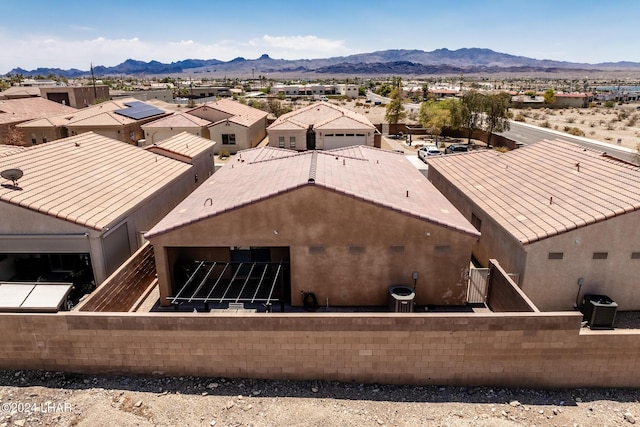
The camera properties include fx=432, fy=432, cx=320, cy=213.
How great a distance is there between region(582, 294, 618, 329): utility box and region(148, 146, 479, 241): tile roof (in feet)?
17.3

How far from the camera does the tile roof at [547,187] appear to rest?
54.5ft

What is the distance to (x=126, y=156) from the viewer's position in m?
26.0

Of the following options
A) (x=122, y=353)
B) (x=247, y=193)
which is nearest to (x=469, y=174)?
(x=247, y=193)

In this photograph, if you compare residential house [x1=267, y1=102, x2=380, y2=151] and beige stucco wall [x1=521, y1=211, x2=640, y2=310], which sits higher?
residential house [x1=267, y1=102, x2=380, y2=151]

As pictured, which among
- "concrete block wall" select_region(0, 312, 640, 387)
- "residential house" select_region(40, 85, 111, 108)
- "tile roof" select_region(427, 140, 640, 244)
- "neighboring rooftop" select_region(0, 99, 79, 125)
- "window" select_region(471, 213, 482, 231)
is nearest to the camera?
"concrete block wall" select_region(0, 312, 640, 387)

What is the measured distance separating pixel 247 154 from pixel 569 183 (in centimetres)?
1927

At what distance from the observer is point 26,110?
55406mm

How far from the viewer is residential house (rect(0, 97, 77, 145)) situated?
4589 centimetres

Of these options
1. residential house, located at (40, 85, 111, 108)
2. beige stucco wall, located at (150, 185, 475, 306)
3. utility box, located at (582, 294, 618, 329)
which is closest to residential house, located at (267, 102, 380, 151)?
beige stucco wall, located at (150, 185, 475, 306)

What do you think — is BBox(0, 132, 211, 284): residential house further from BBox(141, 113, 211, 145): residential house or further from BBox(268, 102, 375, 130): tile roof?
BBox(268, 102, 375, 130): tile roof

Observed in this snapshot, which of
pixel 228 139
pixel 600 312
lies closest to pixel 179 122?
pixel 228 139

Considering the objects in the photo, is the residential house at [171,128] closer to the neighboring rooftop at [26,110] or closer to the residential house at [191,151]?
the residential house at [191,151]

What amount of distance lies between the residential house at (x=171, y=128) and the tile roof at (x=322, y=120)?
8002mm

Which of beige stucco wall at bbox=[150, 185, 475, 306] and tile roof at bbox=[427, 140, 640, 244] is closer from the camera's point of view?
beige stucco wall at bbox=[150, 185, 475, 306]
